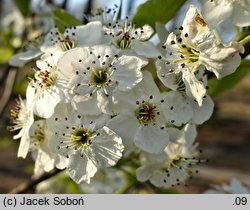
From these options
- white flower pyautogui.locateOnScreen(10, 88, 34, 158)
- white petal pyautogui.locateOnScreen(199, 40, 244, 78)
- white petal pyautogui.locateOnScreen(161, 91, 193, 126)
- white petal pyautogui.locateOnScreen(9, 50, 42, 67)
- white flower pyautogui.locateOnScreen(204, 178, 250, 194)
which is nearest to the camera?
white petal pyautogui.locateOnScreen(199, 40, 244, 78)

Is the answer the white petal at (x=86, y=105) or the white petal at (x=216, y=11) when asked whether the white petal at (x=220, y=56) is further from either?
the white petal at (x=86, y=105)

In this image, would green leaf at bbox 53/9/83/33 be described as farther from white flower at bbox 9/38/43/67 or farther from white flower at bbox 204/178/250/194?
white flower at bbox 204/178/250/194

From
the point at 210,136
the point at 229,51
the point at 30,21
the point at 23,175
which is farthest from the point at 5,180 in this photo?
the point at 229,51

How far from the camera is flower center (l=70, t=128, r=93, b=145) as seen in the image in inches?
42.6

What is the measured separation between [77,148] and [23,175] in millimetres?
5449

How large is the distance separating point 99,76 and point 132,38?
0.11 meters

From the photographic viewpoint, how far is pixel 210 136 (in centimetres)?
996

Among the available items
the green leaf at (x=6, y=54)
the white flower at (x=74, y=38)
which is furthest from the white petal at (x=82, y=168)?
the green leaf at (x=6, y=54)

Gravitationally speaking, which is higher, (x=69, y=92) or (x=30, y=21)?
(x=69, y=92)

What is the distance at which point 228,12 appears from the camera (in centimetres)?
104

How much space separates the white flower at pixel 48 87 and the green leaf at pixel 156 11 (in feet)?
0.71

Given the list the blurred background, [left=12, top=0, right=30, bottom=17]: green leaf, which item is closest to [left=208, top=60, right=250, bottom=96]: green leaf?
the blurred background

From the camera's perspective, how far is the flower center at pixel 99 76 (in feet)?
3.54
